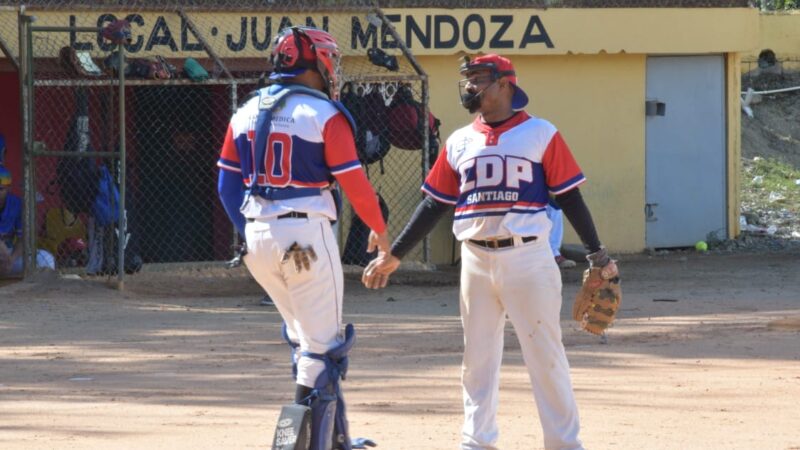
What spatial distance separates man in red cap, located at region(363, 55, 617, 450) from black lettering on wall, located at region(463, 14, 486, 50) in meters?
9.64

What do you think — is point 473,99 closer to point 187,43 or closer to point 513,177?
point 513,177

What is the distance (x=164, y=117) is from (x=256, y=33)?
5.00 feet

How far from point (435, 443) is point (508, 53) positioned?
9.82 meters

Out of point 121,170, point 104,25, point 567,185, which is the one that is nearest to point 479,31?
point 104,25

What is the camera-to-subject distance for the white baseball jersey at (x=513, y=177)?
582 centimetres

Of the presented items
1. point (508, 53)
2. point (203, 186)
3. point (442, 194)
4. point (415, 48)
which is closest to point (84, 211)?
point (203, 186)

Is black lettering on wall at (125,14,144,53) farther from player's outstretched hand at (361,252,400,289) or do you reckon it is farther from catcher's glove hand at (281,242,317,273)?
catcher's glove hand at (281,242,317,273)

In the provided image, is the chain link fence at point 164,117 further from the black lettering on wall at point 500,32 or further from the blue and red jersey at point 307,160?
the blue and red jersey at point 307,160

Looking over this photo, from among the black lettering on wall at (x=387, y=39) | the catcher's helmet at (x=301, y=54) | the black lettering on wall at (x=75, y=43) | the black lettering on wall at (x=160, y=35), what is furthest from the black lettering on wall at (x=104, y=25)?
the catcher's helmet at (x=301, y=54)

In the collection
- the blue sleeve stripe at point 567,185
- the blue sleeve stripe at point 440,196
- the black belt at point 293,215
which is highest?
the blue sleeve stripe at point 567,185

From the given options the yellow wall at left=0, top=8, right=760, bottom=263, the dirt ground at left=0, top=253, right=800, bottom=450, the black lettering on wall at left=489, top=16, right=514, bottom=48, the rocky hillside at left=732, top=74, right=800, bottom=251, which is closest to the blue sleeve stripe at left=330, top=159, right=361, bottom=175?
the dirt ground at left=0, top=253, right=800, bottom=450

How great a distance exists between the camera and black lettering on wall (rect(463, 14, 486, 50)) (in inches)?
612

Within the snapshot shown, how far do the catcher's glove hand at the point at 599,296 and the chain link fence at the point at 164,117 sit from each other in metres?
7.37

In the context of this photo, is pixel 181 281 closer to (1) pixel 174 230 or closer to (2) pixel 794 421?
(1) pixel 174 230
